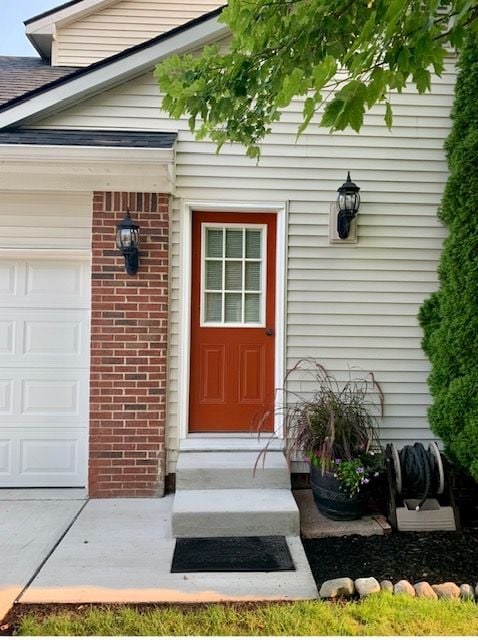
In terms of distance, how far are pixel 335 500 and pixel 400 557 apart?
58cm

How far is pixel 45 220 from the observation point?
12.7 ft

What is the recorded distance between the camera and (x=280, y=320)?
3.95 metres

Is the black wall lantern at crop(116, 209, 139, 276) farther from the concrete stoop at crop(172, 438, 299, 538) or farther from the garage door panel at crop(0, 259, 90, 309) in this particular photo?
the concrete stoop at crop(172, 438, 299, 538)

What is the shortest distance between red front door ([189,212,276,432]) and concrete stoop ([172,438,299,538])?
303mm

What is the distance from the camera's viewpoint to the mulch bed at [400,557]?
272cm

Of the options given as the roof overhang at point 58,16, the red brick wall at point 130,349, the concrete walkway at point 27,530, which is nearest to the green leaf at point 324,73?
the red brick wall at point 130,349

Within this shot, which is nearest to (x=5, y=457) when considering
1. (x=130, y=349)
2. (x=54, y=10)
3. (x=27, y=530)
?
(x=27, y=530)

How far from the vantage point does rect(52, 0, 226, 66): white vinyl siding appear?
5.48m

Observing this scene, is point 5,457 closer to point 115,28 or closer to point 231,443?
point 231,443

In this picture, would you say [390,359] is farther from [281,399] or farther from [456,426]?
[281,399]

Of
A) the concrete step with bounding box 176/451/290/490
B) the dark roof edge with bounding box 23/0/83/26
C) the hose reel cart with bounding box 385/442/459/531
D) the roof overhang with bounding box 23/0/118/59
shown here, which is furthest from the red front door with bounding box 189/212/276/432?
the dark roof edge with bounding box 23/0/83/26

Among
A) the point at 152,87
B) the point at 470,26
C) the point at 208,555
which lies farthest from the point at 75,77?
the point at 208,555

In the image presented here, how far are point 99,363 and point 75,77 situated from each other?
7.86 feet

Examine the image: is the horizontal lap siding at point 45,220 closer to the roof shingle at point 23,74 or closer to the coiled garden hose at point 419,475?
the roof shingle at point 23,74
